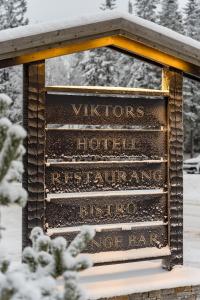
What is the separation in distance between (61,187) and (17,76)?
3623 cm

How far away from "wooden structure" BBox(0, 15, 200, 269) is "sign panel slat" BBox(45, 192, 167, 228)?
0.01 metres

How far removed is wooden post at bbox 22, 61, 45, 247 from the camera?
728 centimetres

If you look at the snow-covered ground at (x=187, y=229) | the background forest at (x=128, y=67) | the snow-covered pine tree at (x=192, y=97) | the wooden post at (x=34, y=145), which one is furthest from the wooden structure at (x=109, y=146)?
the snow-covered pine tree at (x=192, y=97)

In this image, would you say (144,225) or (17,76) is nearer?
(144,225)

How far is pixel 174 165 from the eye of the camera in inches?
324

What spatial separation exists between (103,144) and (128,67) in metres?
39.0

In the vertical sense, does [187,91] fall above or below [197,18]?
below

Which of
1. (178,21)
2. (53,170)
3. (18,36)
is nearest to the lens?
(18,36)

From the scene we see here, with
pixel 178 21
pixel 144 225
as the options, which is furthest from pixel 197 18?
pixel 144 225

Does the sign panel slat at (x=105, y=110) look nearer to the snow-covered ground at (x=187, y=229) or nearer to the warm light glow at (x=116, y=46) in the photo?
the warm light glow at (x=116, y=46)

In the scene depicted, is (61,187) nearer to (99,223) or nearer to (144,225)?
(99,223)

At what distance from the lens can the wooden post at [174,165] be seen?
26.9 feet

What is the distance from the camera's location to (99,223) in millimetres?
7773

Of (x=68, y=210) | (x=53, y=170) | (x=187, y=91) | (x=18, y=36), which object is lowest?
(x=68, y=210)
